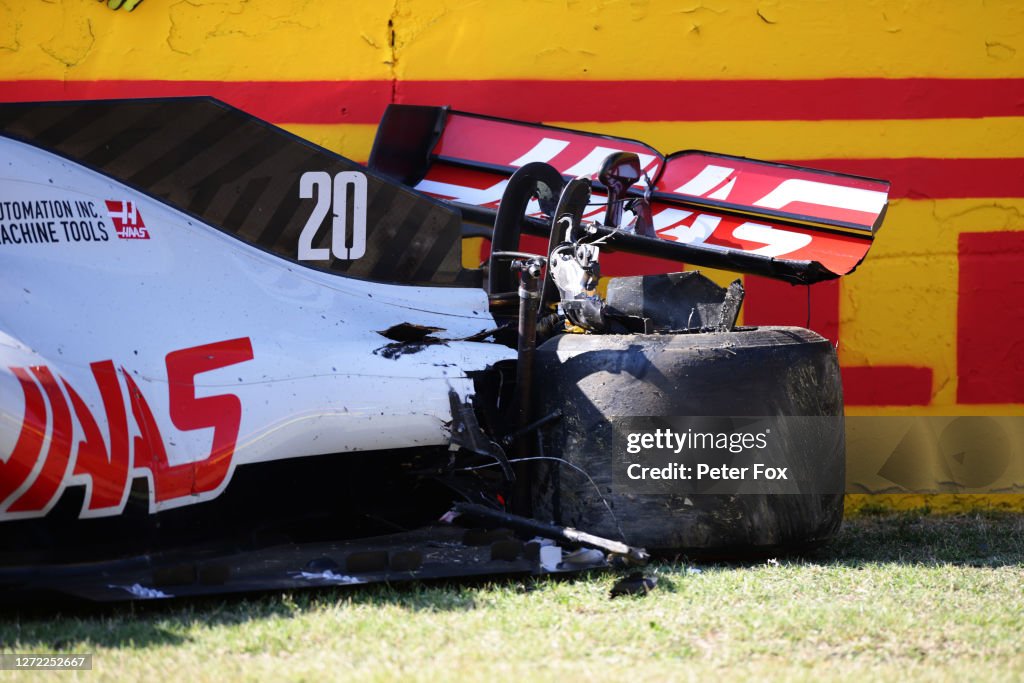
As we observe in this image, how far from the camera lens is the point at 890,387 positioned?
17.2ft

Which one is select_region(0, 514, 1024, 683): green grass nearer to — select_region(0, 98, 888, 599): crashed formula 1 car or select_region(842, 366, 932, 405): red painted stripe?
select_region(0, 98, 888, 599): crashed formula 1 car

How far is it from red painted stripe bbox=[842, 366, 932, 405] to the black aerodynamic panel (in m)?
2.04

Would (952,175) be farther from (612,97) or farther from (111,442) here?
(111,442)

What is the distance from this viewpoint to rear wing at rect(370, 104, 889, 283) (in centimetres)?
423

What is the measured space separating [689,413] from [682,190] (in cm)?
139

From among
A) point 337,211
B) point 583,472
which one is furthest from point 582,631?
point 337,211

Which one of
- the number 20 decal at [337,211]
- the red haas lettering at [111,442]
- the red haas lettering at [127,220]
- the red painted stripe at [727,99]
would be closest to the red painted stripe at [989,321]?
the red painted stripe at [727,99]

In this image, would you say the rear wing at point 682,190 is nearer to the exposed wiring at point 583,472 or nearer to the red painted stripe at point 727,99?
the red painted stripe at point 727,99

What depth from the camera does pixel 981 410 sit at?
5219 mm

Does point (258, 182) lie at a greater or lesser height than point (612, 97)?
lesser

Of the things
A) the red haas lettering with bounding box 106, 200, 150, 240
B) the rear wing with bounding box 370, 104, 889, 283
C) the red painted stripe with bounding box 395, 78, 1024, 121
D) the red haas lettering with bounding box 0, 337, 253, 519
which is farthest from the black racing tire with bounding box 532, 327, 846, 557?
the red painted stripe with bounding box 395, 78, 1024, 121

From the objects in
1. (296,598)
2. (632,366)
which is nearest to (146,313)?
(296,598)

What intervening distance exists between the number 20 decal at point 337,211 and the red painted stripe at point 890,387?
2430 millimetres

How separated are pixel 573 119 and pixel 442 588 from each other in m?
2.80
